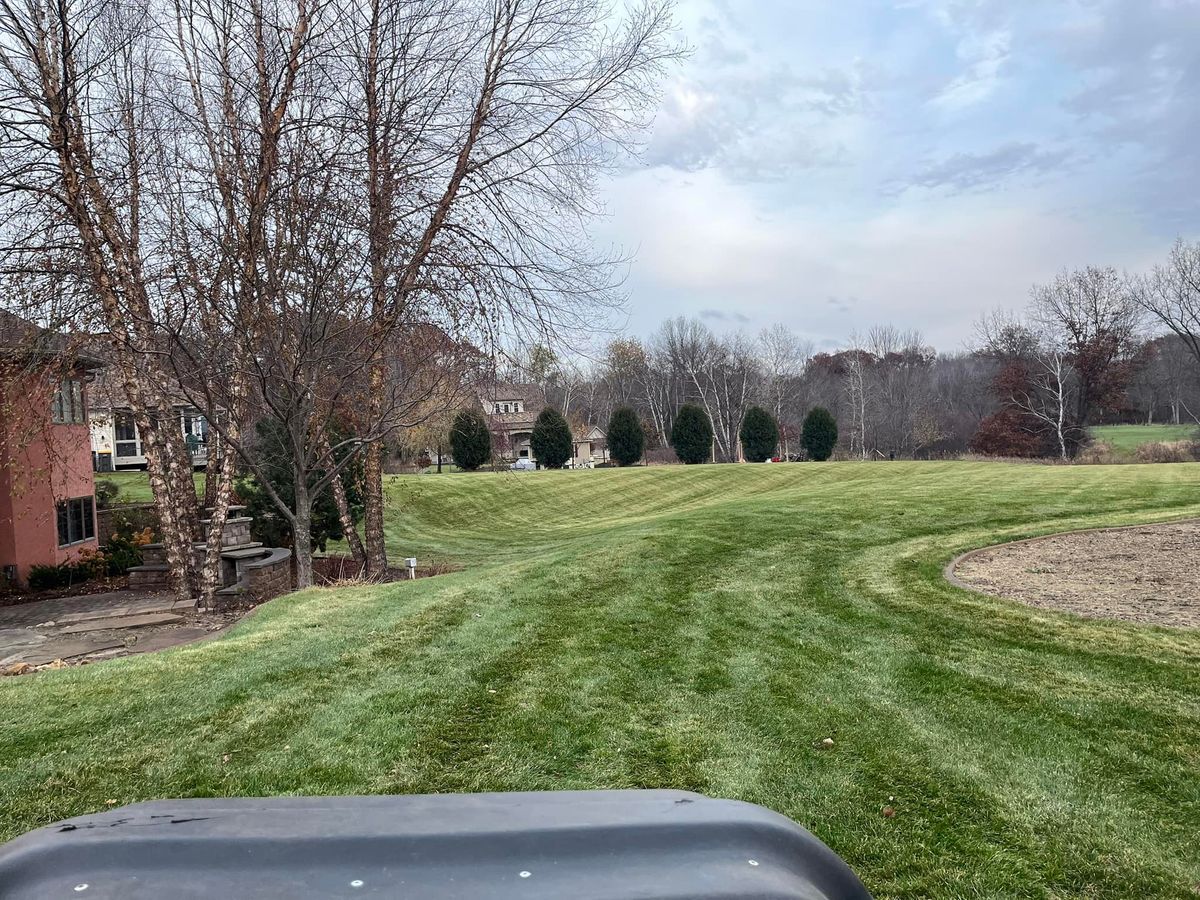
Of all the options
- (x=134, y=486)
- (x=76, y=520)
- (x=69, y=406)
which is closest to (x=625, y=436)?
(x=134, y=486)

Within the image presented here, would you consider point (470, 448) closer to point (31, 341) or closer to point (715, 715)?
point (31, 341)

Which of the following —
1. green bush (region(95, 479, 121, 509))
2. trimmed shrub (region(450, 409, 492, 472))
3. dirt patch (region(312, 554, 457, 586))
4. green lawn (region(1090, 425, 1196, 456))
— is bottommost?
dirt patch (region(312, 554, 457, 586))

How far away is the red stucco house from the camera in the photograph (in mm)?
9922

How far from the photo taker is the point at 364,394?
11859 mm

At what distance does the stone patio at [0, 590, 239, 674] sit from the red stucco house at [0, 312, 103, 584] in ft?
6.06

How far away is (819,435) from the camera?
132 ft

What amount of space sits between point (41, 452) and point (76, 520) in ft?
7.02

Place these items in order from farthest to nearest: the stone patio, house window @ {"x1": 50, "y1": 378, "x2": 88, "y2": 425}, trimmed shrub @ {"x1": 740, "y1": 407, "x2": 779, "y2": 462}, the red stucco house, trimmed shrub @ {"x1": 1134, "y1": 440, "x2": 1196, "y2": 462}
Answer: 1. trimmed shrub @ {"x1": 740, "y1": 407, "x2": 779, "y2": 462}
2. trimmed shrub @ {"x1": 1134, "y1": 440, "x2": 1196, "y2": 462}
3. house window @ {"x1": 50, "y1": 378, "x2": 88, "y2": 425}
4. the red stucco house
5. the stone patio

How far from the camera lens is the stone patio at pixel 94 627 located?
26.7ft

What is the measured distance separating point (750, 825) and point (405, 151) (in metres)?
10.1

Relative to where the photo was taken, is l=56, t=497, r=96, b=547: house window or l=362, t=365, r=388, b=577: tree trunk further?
l=56, t=497, r=96, b=547: house window

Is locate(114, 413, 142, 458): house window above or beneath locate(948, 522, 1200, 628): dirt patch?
above

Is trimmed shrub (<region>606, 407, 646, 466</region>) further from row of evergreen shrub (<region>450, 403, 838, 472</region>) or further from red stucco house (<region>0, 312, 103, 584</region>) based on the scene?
red stucco house (<region>0, 312, 103, 584</region>)

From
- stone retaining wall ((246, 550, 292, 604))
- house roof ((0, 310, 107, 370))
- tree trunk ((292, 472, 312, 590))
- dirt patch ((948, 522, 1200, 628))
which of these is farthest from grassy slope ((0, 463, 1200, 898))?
house roof ((0, 310, 107, 370))
